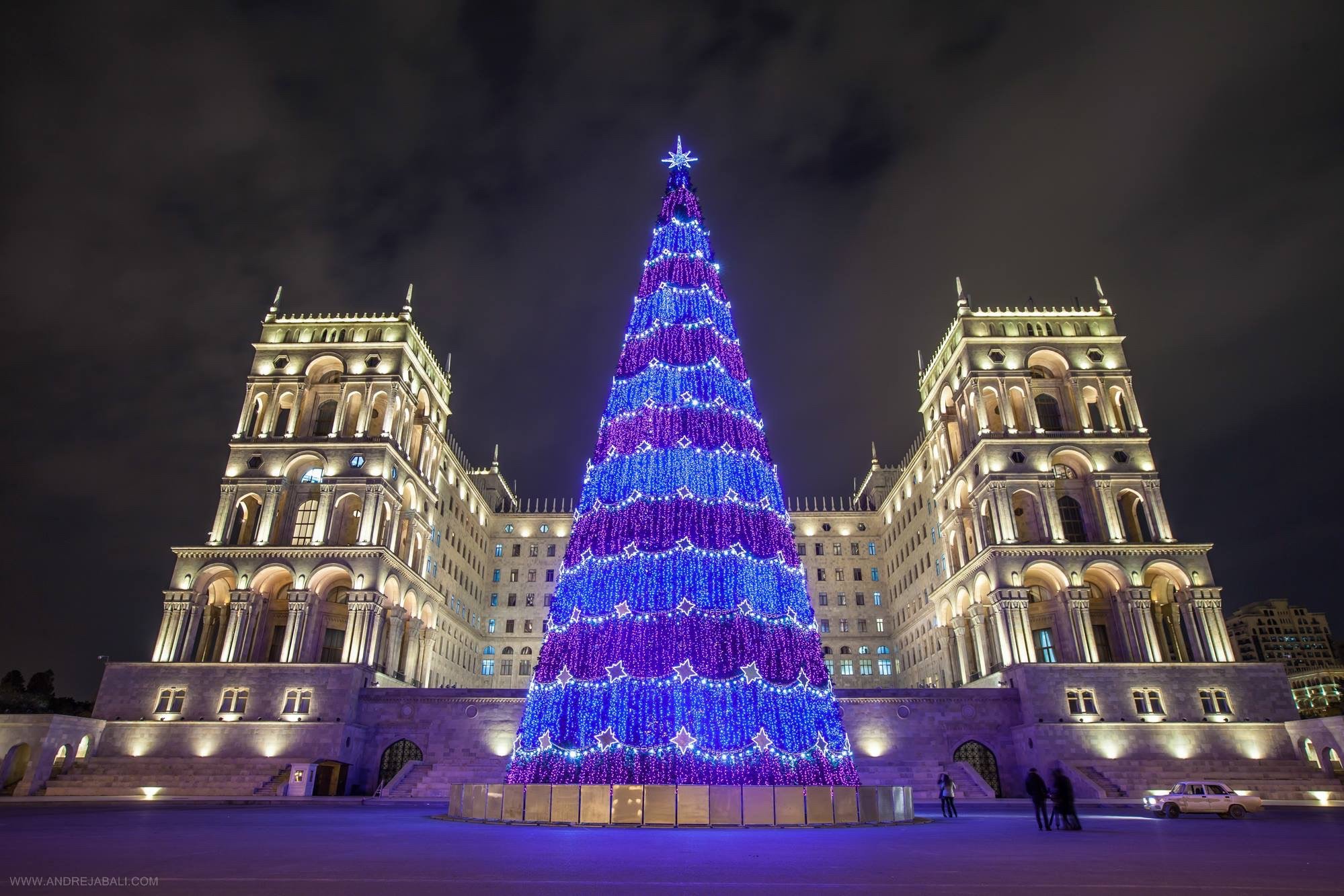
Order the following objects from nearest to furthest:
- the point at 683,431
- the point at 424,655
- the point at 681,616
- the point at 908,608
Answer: the point at 681,616
the point at 683,431
the point at 424,655
the point at 908,608

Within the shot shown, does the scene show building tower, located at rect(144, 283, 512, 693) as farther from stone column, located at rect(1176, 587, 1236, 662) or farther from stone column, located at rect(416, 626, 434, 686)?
stone column, located at rect(1176, 587, 1236, 662)

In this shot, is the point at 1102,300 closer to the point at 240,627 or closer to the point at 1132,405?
the point at 1132,405

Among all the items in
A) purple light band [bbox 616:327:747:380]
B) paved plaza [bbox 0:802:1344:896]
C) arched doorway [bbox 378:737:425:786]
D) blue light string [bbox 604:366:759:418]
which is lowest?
paved plaza [bbox 0:802:1344:896]

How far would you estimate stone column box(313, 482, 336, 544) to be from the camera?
164 feet

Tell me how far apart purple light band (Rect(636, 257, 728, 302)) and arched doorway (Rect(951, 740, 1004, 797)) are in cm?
3160

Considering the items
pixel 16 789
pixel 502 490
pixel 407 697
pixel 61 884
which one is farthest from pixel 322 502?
pixel 61 884

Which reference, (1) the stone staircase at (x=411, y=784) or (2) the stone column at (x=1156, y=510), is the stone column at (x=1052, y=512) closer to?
(2) the stone column at (x=1156, y=510)

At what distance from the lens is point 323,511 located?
50.4 metres

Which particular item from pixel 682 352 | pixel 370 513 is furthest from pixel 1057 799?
pixel 370 513

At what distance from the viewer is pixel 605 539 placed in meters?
20.3

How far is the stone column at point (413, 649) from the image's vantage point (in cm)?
5478

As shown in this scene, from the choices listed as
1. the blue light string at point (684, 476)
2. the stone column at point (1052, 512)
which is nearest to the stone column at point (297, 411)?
the blue light string at point (684, 476)

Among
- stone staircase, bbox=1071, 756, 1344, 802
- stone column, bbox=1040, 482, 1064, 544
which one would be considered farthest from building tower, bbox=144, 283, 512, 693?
stone column, bbox=1040, 482, 1064, 544

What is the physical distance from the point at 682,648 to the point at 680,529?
9.71 ft
